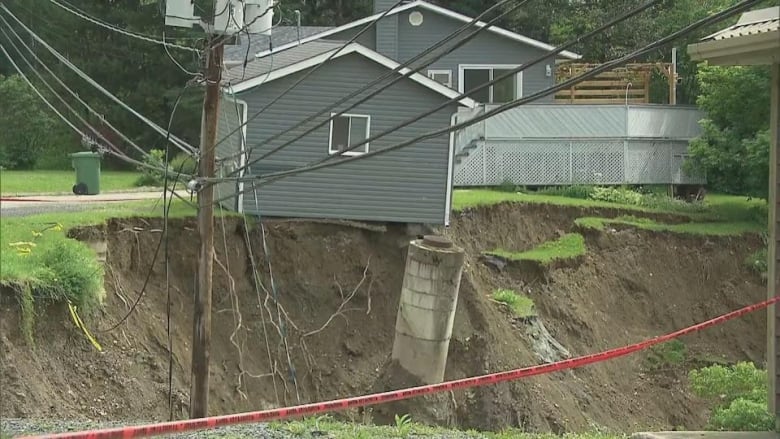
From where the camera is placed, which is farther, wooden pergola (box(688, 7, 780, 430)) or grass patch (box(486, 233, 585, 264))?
grass patch (box(486, 233, 585, 264))

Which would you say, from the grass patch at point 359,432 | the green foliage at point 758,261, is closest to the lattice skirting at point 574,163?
the green foliage at point 758,261

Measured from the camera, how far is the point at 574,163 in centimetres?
3431

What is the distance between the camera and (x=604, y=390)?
25.6 metres

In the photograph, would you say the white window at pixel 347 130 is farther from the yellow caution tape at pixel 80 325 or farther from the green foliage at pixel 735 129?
the green foliage at pixel 735 129

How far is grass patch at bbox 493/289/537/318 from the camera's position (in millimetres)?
25266

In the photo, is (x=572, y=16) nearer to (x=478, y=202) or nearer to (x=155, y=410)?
(x=478, y=202)

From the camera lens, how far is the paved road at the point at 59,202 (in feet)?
69.0

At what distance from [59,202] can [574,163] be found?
16.5 m

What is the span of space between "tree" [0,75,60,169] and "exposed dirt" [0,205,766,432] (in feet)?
43.4

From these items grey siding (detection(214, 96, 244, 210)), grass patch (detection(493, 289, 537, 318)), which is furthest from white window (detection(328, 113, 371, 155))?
grass patch (detection(493, 289, 537, 318))

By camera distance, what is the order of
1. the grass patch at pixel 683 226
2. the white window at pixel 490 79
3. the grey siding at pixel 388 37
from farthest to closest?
the white window at pixel 490 79, the grey siding at pixel 388 37, the grass patch at pixel 683 226

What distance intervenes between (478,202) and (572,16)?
15.4 m

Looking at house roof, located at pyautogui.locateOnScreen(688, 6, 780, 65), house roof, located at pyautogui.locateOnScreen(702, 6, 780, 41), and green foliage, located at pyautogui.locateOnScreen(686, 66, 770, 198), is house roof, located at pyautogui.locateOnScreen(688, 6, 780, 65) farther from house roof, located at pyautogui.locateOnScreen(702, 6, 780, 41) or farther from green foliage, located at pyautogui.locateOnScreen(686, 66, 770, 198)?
green foliage, located at pyautogui.locateOnScreen(686, 66, 770, 198)

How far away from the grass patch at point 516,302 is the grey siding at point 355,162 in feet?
7.86
